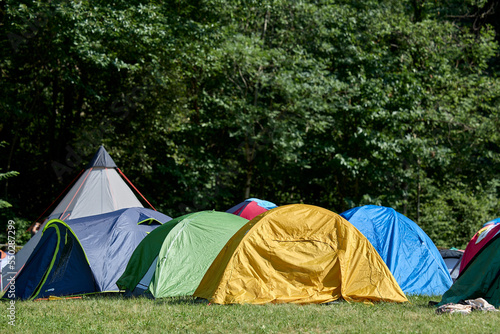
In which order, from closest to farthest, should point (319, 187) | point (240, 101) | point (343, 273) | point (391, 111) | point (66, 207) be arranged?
point (343, 273), point (66, 207), point (240, 101), point (391, 111), point (319, 187)

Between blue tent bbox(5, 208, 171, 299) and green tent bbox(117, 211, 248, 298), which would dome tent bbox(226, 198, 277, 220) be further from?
blue tent bbox(5, 208, 171, 299)

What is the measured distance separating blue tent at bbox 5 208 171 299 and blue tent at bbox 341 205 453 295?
488cm

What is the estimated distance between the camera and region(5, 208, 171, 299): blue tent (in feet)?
31.2

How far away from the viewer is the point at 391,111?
19.6 meters

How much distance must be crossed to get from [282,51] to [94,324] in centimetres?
1393

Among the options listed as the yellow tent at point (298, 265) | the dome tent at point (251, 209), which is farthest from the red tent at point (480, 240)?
the dome tent at point (251, 209)

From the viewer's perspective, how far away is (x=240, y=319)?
22.1 feet

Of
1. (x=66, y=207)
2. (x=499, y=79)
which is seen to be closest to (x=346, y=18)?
(x=499, y=79)

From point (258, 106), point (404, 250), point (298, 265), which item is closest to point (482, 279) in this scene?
point (404, 250)

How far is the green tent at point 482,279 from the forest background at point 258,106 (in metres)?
10.6

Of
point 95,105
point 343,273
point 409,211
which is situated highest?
point 95,105

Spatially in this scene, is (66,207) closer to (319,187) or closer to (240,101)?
(240,101)

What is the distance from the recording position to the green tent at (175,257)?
29.3 feet

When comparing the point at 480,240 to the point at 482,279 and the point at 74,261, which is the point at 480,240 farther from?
the point at 74,261
